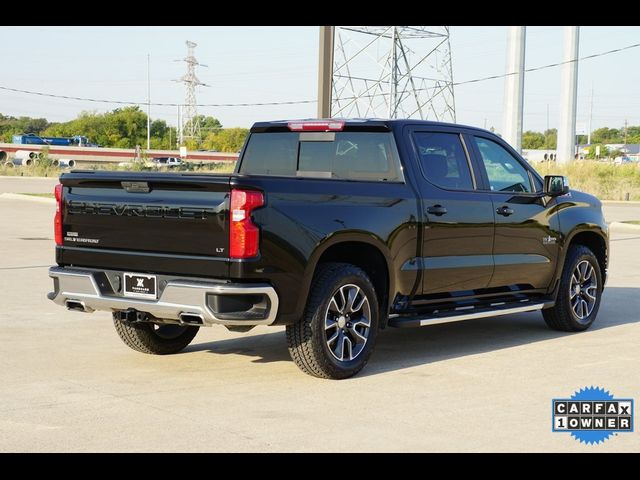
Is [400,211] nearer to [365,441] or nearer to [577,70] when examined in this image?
[365,441]

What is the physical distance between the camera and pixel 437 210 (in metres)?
A: 8.60

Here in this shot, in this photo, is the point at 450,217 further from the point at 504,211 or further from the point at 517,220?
the point at 517,220

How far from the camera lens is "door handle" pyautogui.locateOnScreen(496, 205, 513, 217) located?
365 inches

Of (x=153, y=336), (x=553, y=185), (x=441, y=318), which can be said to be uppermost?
(x=553, y=185)

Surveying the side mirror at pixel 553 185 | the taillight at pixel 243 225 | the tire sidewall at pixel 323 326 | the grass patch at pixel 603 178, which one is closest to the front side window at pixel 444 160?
the side mirror at pixel 553 185

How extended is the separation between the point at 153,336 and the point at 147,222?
1.46 m

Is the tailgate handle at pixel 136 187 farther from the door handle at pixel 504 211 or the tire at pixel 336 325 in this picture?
the door handle at pixel 504 211

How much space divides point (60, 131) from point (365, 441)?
138 metres

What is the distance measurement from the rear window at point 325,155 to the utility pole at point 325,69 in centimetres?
660

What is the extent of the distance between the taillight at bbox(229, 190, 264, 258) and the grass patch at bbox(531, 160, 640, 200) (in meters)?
37.4

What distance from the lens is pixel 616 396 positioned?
7.18 meters

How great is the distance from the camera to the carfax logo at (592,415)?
6233mm

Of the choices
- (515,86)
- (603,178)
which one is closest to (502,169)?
(603,178)
